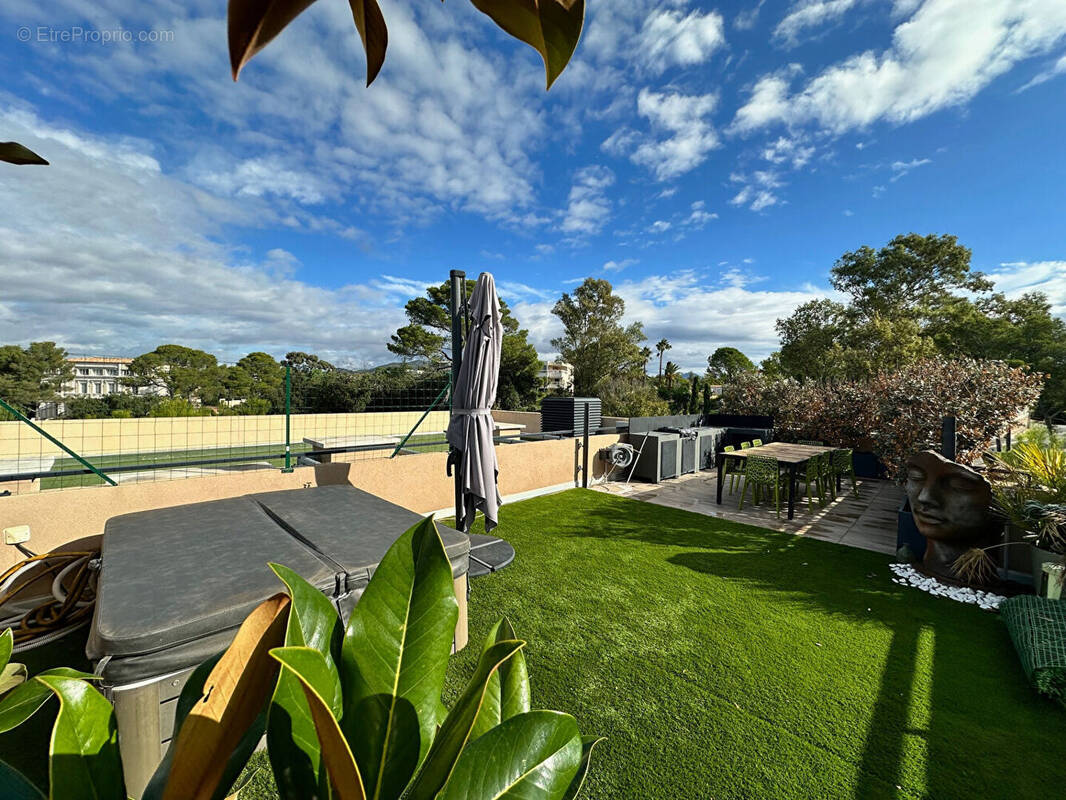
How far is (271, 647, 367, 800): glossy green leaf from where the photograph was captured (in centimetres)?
34

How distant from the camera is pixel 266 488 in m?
4.01

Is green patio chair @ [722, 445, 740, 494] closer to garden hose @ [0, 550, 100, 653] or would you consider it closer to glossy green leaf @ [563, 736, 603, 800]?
glossy green leaf @ [563, 736, 603, 800]

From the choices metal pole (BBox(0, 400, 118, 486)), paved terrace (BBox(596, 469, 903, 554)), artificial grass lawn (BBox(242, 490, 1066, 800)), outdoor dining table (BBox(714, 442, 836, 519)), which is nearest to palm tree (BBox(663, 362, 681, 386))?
paved terrace (BBox(596, 469, 903, 554))

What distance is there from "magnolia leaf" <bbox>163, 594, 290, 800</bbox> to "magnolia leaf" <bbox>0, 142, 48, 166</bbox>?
21.8 inches

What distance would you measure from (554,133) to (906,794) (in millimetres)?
11555

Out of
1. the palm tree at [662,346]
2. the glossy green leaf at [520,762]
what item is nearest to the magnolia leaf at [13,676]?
the glossy green leaf at [520,762]

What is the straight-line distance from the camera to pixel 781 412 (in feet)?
34.2

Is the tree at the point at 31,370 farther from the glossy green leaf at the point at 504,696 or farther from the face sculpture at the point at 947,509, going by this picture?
the face sculpture at the point at 947,509

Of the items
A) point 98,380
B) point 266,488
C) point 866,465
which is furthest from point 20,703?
point 98,380

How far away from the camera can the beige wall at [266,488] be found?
301 cm

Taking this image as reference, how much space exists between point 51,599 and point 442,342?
25584mm

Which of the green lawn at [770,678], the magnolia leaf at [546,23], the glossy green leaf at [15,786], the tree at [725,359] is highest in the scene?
the tree at [725,359]

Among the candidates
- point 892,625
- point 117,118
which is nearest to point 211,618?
point 892,625

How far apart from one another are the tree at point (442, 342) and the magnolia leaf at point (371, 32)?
23.2 metres
